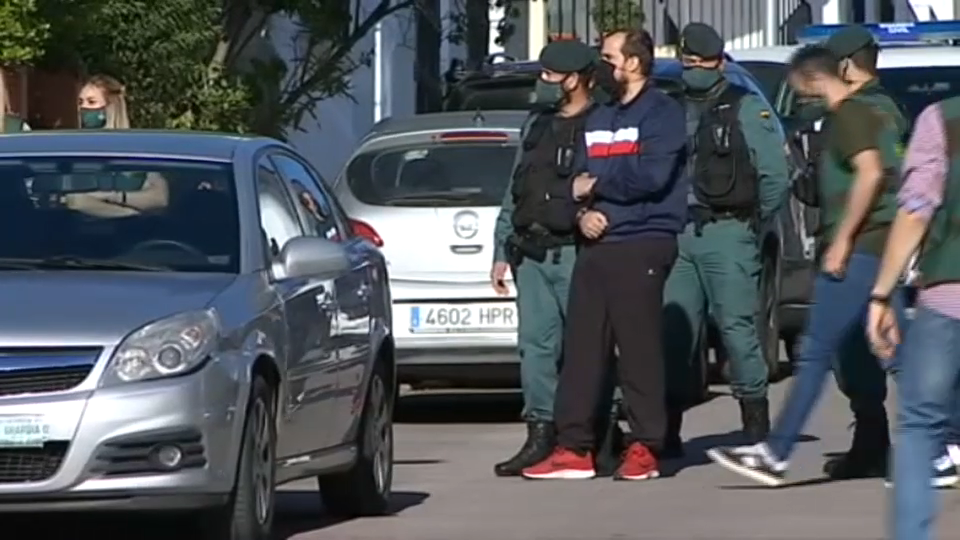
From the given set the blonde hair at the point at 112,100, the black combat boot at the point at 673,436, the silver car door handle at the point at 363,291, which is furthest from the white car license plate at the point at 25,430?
the blonde hair at the point at 112,100

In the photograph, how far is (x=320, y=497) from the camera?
11.2 meters

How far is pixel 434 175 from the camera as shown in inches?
564

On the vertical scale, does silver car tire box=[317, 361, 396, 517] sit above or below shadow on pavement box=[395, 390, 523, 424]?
above

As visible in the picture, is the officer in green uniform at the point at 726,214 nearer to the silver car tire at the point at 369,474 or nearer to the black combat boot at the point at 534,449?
the black combat boot at the point at 534,449

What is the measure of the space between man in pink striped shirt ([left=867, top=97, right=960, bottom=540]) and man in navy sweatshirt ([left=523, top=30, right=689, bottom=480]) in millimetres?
3393

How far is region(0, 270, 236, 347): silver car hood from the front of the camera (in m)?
8.73

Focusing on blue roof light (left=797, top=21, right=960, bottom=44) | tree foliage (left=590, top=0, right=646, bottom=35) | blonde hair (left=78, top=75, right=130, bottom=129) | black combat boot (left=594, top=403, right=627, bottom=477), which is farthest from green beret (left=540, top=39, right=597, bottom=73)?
tree foliage (left=590, top=0, right=646, bottom=35)

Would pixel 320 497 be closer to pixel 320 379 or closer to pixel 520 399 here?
pixel 320 379

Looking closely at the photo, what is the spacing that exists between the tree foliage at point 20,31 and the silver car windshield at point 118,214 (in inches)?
197

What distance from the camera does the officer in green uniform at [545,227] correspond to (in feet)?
38.8

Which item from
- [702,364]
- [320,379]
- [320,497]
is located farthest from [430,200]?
[320,379]

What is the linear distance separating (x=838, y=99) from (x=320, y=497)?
8.74 ft

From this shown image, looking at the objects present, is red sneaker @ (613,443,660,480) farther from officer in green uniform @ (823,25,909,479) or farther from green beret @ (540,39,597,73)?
green beret @ (540,39,597,73)

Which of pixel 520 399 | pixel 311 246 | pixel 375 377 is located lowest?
pixel 520 399
